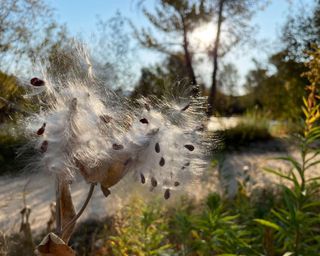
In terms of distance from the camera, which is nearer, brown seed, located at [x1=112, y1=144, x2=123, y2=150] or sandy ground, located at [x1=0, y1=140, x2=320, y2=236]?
brown seed, located at [x1=112, y1=144, x2=123, y2=150]

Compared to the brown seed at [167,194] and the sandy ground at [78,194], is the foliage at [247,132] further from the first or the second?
the brown seed at [167,194]

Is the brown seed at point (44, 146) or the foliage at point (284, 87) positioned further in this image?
the foliage at point (284, 87)

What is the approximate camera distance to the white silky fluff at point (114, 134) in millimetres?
739

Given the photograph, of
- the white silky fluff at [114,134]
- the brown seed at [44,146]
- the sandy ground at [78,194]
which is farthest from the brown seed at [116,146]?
the sandy ground at [78,194]

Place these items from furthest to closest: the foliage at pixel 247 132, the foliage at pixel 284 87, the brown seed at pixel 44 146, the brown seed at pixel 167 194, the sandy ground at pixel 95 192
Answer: the foliage at pixel 284 87
the foliage at pixel 247 132
the sandy ground at pixel 95 192
the brown seed at pixel 167 194
the brown seed at pixel 44 146

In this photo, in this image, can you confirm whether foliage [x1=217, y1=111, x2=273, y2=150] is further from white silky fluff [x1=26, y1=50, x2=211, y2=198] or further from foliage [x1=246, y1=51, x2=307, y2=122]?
white silky fluff [x1=26, y1=50, x2=211, y2=198]

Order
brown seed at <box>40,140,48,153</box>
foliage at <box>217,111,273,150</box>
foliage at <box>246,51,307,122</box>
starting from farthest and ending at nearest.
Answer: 1. foliage at <box>246,51,307,122</box>
2. foliage at <box>217,111,273,150</box>
3. brown seed at <box>40,140,48,153</box>

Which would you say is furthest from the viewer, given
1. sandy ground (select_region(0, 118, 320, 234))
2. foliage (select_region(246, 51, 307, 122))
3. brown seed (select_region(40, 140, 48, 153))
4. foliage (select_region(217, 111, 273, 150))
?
foliage (select_region(246, 51, 307, 122))

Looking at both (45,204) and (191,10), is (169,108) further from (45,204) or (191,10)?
(191,10)

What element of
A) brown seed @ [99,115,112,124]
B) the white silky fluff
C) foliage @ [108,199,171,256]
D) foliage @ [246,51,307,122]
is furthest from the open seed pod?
foliage @ [246,51,307,122]

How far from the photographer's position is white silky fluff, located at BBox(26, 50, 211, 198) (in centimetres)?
74

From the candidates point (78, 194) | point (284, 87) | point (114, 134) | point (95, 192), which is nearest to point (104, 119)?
point (114, 134)

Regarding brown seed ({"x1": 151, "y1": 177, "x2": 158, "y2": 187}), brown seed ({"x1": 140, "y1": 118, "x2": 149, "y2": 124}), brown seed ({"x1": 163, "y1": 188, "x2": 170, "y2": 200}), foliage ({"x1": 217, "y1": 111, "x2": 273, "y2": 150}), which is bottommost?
foliage ({"x1": 217, "y1": 111, "x2": 273, "y2": 150})

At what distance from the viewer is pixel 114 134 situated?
0.80 meters
